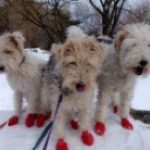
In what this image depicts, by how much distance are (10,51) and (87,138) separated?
5.11 feet

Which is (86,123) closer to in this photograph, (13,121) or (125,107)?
(125,107)

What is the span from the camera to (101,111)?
17.9ft

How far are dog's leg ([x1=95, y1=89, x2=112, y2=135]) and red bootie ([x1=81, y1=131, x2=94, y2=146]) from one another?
10.3 inches

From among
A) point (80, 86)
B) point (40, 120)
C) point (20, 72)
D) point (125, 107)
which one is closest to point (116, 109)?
point (125, 107)

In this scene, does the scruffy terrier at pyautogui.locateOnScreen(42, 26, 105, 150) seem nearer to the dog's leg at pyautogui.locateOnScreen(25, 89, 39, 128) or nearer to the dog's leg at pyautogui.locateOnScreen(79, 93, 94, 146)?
the dog's leg at pyautogui.locateOnScreen(79, 93, 94, 146)

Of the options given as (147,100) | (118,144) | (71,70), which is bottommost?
(147,100)

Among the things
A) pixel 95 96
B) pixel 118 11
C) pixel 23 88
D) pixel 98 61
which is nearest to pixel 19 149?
pixel 23 88

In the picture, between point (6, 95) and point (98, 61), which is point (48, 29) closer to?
point (6, 95)

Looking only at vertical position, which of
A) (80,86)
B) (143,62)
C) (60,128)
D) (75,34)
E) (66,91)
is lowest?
(60,128)

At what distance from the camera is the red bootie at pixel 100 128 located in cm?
531

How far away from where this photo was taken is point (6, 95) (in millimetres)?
11656

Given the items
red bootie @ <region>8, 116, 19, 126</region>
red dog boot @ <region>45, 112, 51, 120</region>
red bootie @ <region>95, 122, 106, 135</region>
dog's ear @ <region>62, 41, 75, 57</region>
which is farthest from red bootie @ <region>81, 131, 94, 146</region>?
dog's ear @ <region>62, 41, 75, 57</region>

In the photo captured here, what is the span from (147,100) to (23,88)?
21.6 ft

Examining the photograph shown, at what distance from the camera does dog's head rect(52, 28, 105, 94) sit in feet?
14.1
